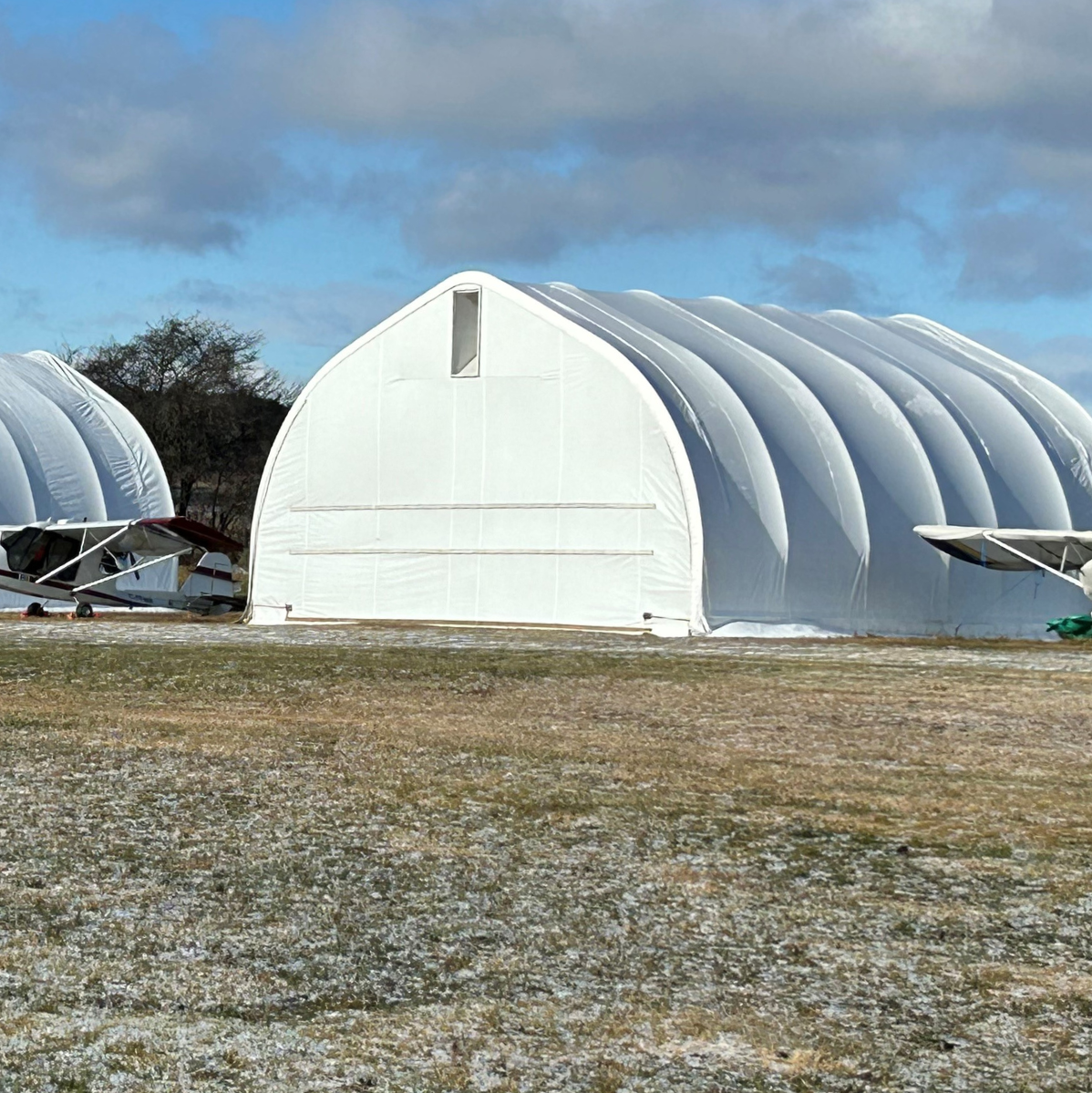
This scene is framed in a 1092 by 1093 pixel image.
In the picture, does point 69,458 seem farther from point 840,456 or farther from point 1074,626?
point 1074,626

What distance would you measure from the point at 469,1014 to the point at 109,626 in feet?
75.1

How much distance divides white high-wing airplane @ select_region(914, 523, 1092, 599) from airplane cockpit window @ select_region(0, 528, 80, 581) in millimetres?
17208

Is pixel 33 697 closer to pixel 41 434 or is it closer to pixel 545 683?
pixel 545 683

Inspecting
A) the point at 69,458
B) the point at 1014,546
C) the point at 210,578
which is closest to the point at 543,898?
the point at 1014,546

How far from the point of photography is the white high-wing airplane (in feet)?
82.0

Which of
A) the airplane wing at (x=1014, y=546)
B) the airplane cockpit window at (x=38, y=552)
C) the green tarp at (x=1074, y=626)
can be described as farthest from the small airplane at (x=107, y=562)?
the green tarp at (x=1074, y=626)

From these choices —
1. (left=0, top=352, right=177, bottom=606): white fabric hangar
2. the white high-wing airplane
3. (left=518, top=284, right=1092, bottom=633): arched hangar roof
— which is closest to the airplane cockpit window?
(left=0, top=352, right=177, bottom=606): white fabric hangar

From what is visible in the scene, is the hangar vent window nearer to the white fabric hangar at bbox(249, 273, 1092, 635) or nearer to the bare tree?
the white fabric hangar at bbox(249, 273, 1092, 635)

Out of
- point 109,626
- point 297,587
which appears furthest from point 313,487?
point 109,626

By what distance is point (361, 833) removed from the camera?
7.89 metres

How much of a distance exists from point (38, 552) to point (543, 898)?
27510 millimetres

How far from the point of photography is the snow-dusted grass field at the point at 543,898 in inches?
185

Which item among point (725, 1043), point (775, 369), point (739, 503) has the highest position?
point (775, 369)

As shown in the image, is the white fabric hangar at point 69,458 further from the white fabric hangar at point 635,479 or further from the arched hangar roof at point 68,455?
the white fabric hangar at point 635,479
